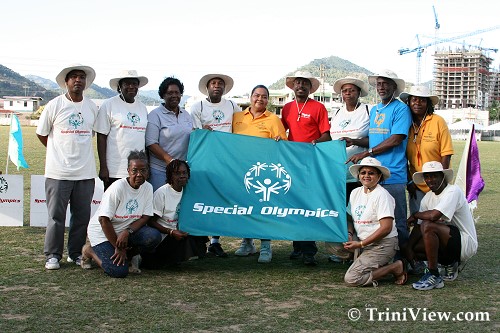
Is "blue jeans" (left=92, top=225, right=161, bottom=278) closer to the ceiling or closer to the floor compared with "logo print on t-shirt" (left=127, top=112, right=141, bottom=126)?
closer to the floor

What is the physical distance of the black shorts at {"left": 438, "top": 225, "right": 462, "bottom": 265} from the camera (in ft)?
22.3

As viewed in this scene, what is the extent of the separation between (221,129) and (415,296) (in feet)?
10.1

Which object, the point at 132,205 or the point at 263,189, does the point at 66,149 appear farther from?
the point at 263,189

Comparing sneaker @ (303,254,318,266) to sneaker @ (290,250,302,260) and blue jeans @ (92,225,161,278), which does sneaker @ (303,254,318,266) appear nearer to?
sneaker @ (290,250,302,260)

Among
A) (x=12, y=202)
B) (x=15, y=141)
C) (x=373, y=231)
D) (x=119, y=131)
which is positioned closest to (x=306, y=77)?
(x=373, y=231)

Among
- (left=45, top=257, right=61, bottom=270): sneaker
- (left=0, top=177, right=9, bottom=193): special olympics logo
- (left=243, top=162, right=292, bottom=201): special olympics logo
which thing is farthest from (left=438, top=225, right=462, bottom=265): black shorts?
(left=0, top=177, right=9, bottom=193): special olympics logo

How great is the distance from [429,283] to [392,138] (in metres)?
1.61

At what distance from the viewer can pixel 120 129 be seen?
739 cm

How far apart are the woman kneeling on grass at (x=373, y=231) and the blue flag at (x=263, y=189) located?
0.29 meters

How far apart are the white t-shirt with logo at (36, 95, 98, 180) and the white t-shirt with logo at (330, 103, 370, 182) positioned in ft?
9.35

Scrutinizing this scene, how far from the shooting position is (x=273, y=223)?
7.32 meters

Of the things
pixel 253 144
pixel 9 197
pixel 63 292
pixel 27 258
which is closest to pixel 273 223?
Answer: pixel 253 144

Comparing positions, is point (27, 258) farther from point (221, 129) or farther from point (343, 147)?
point (343, 147)

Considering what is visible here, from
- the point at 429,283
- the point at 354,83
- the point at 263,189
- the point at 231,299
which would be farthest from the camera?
the point at 354,83
